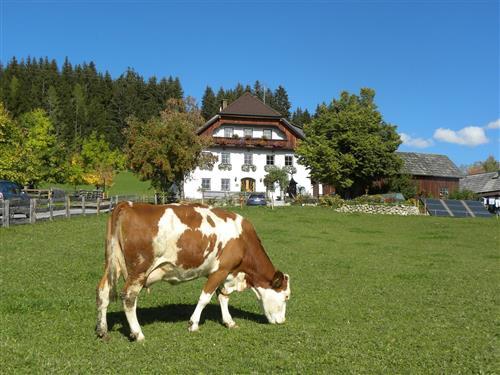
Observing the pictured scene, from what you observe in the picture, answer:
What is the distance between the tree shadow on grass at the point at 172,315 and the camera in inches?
321

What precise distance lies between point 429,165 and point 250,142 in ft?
81.9

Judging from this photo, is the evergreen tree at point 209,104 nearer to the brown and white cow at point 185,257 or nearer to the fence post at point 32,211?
the fence post at point 32,211

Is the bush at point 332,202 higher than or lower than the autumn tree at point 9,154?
lower

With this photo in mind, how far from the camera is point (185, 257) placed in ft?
24.5

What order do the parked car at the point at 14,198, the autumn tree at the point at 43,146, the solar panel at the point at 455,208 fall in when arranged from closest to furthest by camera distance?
the parked car at the point at 14,198, the solar panel at the point at 455,208, the autumn tree at the point at 43,146

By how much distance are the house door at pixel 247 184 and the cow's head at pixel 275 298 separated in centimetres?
5379

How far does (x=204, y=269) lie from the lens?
779cm

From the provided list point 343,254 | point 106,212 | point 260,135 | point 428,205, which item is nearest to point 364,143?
point 428,205

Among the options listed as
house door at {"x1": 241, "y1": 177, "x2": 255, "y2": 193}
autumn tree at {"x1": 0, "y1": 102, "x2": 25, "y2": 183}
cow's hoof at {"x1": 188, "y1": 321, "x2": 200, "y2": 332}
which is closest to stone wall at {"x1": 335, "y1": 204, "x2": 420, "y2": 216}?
house door at {"x1": 241, "y1": 177, "x2": 255, "y2": 193}

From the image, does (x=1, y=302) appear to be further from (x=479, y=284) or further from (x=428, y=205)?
(x=428, y=205)

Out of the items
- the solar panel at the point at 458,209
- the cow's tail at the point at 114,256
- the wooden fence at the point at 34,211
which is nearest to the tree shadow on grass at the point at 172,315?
the cow's tail at the point at 114,256

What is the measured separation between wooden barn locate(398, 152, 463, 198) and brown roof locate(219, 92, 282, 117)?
19038mm

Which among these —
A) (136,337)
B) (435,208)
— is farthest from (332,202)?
(136,337)

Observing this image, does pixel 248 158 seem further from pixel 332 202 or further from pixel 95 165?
pixel 95 165
